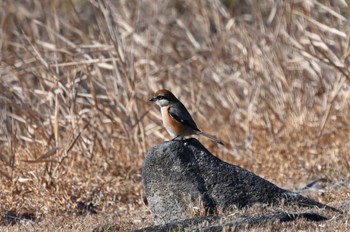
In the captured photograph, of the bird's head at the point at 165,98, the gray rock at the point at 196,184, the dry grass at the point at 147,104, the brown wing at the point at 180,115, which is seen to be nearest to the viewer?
the gray rock at the point at 196,184

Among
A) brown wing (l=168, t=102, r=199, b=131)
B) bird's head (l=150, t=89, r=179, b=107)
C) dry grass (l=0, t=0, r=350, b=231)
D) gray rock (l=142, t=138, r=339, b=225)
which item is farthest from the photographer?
dry grass (l=0, t=0, r=350, b=231)

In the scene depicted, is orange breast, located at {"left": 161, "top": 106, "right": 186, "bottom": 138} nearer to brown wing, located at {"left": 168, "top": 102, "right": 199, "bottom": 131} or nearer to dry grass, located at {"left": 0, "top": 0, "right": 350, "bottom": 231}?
brown wing, located at {"left": 168, "top": 102, "right": 199, "bottom": 131}

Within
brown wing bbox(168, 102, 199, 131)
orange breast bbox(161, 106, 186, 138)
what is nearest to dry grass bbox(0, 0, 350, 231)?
orange breast bbox(161, 106, 186, 138)

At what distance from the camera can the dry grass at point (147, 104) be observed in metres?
8.35

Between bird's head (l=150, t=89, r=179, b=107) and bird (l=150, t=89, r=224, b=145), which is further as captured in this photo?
bird's head (l=150, t=89, r=179, b=107)

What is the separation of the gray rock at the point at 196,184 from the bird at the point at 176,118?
27.7 inches

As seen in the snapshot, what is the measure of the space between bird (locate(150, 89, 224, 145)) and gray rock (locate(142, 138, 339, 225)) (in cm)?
70

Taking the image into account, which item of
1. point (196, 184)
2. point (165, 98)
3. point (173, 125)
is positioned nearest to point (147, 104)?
point (165, 98)

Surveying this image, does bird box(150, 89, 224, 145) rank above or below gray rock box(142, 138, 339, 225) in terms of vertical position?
above

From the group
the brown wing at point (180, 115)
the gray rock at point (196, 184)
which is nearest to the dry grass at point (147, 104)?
the gray rock at point (196, 184)

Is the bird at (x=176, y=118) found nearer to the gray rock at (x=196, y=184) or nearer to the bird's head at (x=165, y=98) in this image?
the bird's head at (x=165, y=98)

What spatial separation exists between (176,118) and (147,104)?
3033mm

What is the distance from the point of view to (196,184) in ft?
22.7

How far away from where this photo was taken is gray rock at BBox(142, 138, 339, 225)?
6898mm
